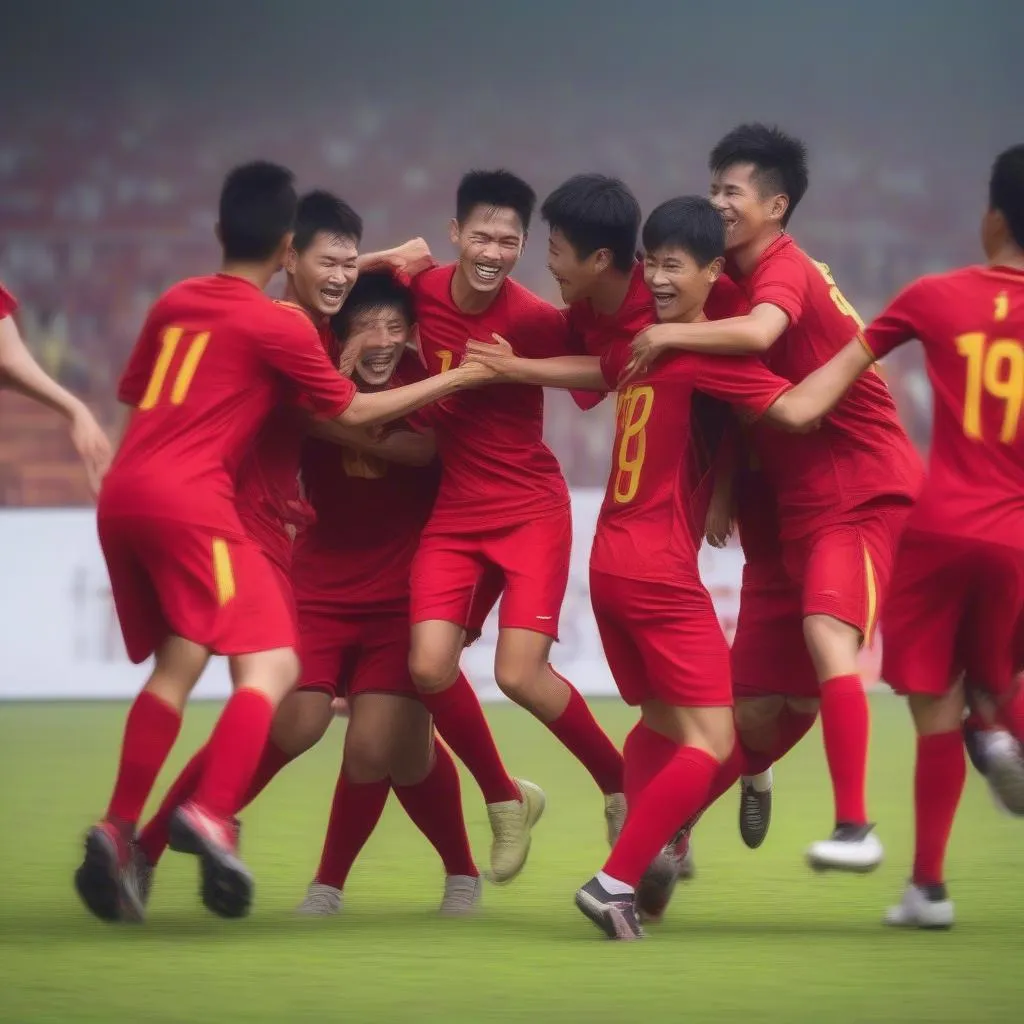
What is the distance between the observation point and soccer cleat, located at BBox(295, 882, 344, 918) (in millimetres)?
→ 4898

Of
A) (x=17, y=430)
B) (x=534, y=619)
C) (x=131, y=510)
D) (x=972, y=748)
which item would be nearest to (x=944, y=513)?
(x=972, y=748)

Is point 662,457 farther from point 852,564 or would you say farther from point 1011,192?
point 1011,192

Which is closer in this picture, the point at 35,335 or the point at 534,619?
the point at 534,619

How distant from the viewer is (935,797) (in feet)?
15.2

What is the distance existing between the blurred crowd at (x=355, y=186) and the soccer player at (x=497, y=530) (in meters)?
9.62

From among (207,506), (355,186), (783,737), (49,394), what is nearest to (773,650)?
(783,737)

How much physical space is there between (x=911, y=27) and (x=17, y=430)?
26.0 feet

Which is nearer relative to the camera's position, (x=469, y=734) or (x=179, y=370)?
(x=179, y=370)

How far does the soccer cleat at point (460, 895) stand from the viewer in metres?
4.98

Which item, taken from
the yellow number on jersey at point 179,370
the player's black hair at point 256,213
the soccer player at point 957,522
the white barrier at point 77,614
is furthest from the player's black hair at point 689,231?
the white barrier at point 77,614

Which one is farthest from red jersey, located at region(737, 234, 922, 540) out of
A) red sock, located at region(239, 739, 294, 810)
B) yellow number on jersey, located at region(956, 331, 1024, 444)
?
red sock, located at region(239, 739, 294, 810)

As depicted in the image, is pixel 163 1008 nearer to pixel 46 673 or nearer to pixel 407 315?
pixel 407 315

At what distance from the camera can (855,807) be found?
4492 mm

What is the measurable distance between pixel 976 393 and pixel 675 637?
0.86 meters
